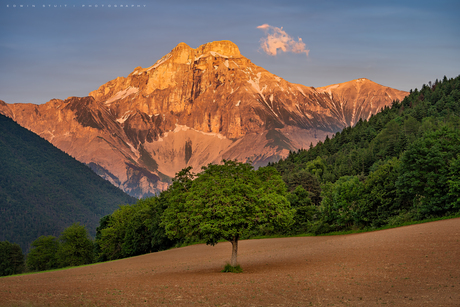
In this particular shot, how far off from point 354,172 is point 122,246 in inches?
4193

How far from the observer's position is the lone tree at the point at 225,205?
45.9 meters

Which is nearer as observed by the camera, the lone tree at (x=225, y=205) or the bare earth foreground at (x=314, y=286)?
the bare earth foreground at (x=314, y=286)

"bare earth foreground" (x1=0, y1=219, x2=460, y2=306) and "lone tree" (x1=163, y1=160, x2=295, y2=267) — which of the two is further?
"lone tree" (x1=163, y1=160, x2=295, y2=267)

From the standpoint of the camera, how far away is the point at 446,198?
72.9 metres

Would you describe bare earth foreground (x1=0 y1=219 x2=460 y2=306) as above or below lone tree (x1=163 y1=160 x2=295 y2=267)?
below

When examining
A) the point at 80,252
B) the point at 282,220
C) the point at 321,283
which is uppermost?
the point at 282,220

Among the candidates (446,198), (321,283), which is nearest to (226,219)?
(321,283)

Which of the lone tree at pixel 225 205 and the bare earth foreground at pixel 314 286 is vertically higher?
the lone tree at pixel 225 205

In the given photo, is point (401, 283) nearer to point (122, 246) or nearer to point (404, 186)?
point (404, 186)

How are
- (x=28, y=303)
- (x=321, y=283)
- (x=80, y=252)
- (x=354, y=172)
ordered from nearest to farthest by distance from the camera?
(x=28, y=303) < (x=321, y=283) < (x=80, y=252) < (x=354, y=172)

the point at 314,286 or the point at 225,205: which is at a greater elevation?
the point at 225,205

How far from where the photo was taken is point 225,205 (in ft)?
153

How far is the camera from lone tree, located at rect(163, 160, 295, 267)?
45906mm

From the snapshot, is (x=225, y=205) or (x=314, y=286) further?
(x=225, y=205)
